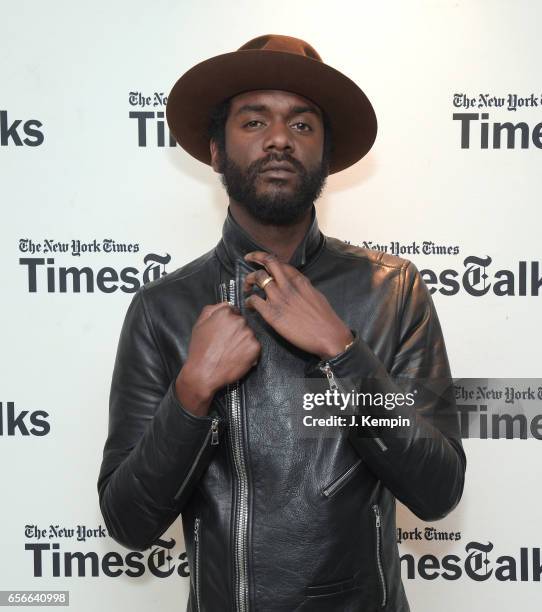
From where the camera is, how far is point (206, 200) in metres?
1.91

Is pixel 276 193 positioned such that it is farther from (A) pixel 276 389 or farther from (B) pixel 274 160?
(A) pixel 276 389

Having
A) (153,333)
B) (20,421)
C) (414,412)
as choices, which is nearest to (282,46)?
(153,333)

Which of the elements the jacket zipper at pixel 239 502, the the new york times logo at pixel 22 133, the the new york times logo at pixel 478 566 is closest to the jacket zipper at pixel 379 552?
the jacket zipper at pixel 239 502

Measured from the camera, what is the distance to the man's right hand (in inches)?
41.4

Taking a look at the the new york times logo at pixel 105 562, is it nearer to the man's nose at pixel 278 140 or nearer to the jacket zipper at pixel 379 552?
the jacket zipper at pixel 379 552

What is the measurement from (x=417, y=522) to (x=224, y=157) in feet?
3.99

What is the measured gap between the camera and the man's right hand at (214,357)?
105 centimetres

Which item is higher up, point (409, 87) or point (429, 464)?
point (409, 87)

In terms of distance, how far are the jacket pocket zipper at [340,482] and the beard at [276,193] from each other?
0.46 m

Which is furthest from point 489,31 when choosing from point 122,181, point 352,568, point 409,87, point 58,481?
point 58,481

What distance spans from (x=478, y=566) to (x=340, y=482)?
3.30ft

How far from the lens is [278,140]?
3.92ft

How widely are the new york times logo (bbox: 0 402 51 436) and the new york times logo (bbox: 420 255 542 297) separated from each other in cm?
118

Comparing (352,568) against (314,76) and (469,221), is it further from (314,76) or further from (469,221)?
(469,221)
